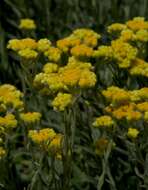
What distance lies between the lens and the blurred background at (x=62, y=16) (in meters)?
3.79

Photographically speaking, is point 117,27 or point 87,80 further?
point 117,27

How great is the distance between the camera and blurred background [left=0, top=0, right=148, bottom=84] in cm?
379

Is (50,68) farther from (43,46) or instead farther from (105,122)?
(105,122)

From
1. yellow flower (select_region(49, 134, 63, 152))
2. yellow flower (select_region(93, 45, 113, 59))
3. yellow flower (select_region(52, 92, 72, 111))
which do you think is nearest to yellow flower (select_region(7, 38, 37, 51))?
yellow flower (select_region(93, 45, 113, 59))

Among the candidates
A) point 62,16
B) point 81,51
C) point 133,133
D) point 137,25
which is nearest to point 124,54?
point 81,51

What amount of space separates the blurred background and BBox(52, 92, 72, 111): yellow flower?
1471 millimetres

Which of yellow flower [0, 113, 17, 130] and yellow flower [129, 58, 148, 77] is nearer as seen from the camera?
yellow flower [0, 113, 17, 130]

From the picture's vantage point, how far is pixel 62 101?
222 centimetres

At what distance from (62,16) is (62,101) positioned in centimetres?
196

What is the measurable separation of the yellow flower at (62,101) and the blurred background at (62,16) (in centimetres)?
147

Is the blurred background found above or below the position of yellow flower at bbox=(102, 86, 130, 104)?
above

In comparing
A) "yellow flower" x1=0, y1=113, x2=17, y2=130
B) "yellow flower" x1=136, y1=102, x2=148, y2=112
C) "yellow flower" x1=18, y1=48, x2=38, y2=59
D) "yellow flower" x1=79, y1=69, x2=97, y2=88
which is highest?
"yellow flower" x1=18, y1=48, x2=38, y2=59

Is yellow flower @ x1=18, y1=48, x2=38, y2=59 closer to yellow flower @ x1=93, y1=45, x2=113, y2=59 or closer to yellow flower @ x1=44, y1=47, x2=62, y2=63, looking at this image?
yellow flower @ x1=44, y1=47, x2=62, y2=63

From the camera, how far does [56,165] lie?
2549 millimetres
